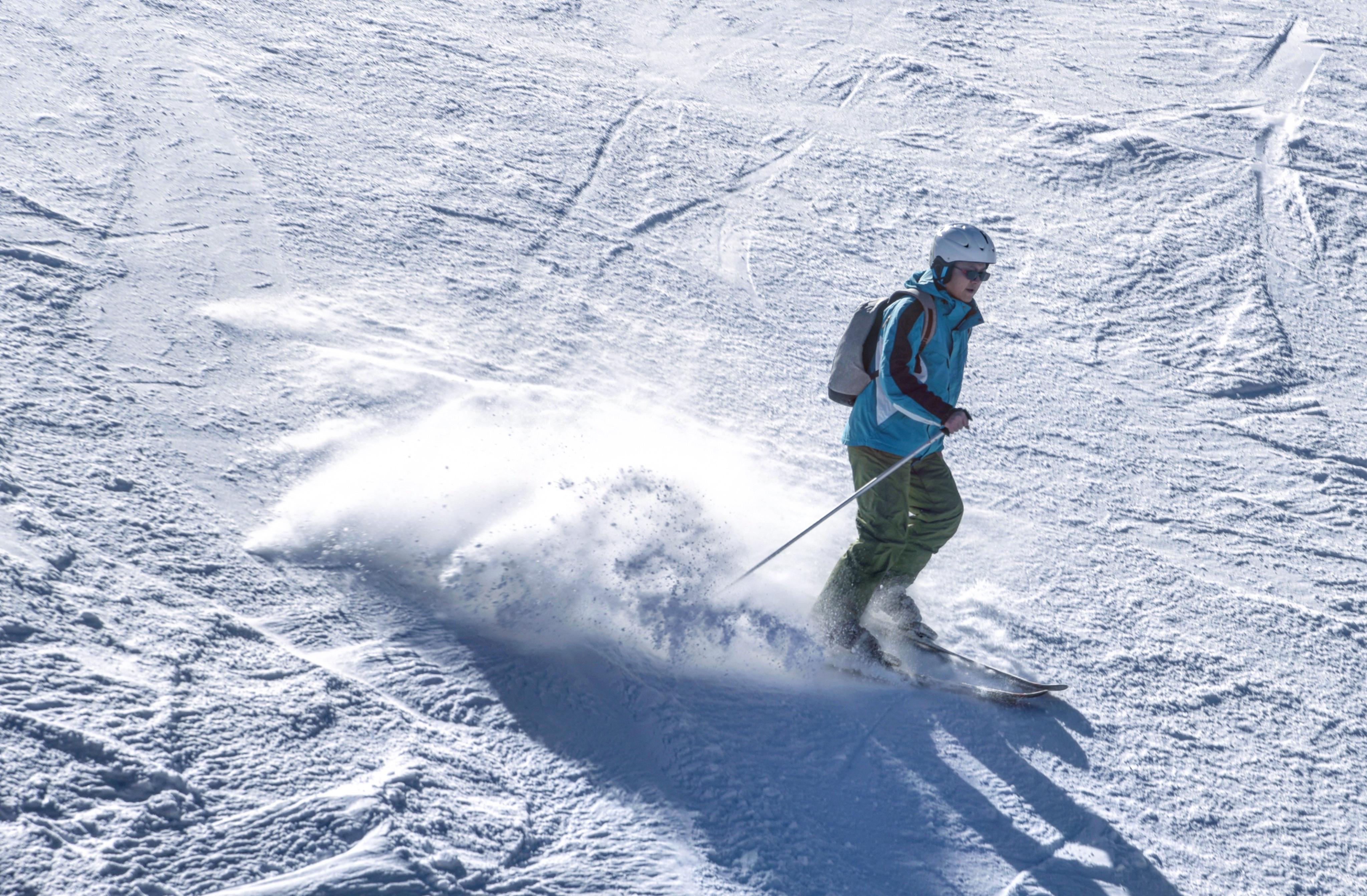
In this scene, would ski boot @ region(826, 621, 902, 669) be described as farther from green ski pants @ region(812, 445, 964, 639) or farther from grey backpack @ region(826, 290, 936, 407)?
grey backpack @ region(826, 290, 936, 407)

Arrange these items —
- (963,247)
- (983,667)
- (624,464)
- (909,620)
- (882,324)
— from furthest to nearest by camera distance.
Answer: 1. (624,464)
2. (909,620)
3. (983,667)
4. (882,324)
5. (963,247)

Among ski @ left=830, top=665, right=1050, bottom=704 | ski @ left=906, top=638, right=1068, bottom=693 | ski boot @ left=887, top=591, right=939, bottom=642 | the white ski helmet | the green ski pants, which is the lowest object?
ski @ left=830, top=665, right=1050, bottom=704

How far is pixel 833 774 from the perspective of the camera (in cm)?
390

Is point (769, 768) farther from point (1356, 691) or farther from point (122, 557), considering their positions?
point (1356, 691)

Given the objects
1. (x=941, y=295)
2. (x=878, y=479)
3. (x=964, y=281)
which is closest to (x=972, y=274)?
(x=964, y=281)

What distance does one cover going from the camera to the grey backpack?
415 cm

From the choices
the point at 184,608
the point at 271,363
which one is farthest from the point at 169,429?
the point at 184,608

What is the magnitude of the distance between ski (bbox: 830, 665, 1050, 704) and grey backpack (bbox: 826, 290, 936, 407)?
117cm

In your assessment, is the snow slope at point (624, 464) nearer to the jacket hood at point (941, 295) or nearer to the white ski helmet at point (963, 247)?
the jacket hood at point (941, 295)

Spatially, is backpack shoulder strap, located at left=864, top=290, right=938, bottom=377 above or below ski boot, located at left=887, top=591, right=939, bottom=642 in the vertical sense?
above

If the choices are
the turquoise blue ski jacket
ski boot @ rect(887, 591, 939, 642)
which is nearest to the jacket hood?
the turquoise blue ski jacket

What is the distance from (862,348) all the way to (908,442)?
0.44 m

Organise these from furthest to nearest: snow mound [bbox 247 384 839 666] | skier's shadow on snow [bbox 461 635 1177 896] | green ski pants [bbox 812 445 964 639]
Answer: green ski pants [bbox 812 445 964 639], snow mound [bbox 247 384 839 666], skier's shadow on snow [bbox 461 635 1177 896]

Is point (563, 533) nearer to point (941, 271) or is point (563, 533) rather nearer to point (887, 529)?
point (887, 529)
